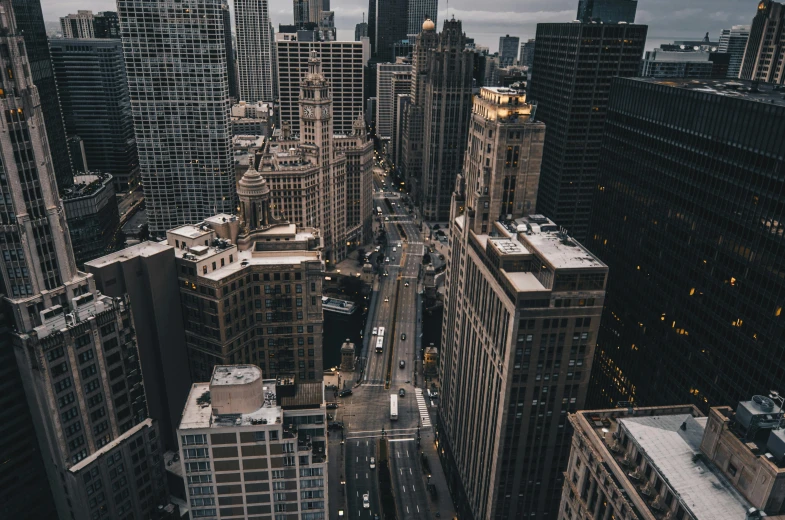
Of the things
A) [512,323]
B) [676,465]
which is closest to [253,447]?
[512,323]

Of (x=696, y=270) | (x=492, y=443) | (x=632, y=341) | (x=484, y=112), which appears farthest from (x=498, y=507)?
(x=484, y=112)

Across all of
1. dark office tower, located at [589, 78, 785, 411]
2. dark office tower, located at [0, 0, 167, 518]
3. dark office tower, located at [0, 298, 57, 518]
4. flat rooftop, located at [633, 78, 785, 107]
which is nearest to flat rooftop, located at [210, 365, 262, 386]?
dark office tower, located at [0, 0, 167, 518]

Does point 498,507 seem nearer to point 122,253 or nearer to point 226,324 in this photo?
point 226,324

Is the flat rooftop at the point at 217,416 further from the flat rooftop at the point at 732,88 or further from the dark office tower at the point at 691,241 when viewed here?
the flat rooftop at the point at 732,88

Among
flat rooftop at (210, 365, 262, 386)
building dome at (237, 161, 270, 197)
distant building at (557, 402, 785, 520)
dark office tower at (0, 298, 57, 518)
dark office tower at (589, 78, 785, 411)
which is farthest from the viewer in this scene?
building dome at (237, 161, 270, 197)

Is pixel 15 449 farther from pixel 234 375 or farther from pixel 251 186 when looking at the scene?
pixel 251 186

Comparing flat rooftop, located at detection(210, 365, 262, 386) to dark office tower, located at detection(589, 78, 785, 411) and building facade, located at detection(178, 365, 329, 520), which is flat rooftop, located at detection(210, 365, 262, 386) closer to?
building facade, located at detection(178, 365, 329, 520)

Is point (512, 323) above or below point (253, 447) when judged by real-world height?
above

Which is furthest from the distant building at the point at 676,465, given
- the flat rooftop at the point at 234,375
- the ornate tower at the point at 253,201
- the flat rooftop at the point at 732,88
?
the ornate tower at the point at 253,201
